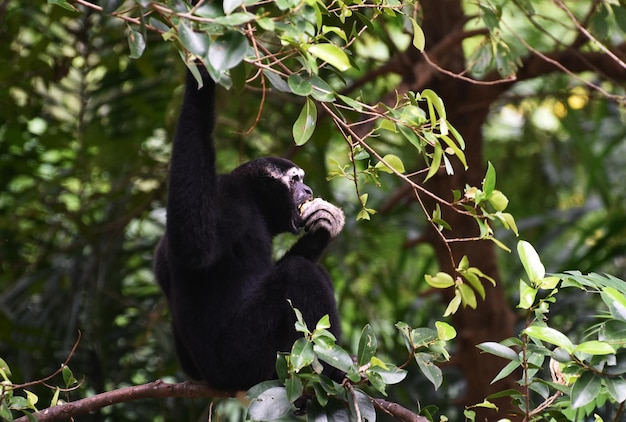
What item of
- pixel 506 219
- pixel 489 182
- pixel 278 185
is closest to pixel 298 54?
pixel 489 182

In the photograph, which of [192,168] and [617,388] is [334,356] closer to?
[617,388]

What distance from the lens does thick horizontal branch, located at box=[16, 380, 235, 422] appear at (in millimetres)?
2979

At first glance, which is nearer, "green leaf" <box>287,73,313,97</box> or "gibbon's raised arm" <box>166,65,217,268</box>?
"green leaf" <box>287,73,313,97</box>

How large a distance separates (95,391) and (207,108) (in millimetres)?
3107

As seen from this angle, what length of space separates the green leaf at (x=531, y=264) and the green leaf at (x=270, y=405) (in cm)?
78

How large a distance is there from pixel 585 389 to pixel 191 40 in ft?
4.28

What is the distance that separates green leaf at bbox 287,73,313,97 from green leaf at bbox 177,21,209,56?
0.31 m

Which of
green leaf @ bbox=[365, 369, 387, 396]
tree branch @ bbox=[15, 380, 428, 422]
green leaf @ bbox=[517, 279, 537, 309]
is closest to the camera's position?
green leaf @ bbox=[517, 279, 537, 309]

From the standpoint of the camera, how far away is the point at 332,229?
147 inches

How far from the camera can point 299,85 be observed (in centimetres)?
220

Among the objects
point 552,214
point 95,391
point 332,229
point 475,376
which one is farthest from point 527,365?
point 552,214

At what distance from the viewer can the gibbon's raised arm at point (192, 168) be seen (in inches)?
123

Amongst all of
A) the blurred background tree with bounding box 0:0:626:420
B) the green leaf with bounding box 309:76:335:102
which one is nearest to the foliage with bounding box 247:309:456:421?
the green leaf with bounding box 309:76:335:102

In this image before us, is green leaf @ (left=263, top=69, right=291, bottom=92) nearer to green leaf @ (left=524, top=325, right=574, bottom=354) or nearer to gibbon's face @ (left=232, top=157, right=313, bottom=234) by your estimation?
green leaf @ (left=524, top=325, right=574, bottom=354)
